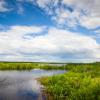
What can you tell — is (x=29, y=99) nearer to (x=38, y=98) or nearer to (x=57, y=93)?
(x=38, y=98)

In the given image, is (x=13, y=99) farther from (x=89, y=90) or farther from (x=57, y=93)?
(x=89, y=90)

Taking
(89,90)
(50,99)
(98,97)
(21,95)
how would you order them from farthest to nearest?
(21,95)
(50,99)
(89,90)
(98,97)

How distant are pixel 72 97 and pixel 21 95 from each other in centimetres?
853

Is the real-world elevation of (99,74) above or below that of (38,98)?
above

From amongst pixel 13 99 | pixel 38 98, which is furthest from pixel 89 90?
pixel 13 99

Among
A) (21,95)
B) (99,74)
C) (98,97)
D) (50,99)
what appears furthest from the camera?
(99,74)

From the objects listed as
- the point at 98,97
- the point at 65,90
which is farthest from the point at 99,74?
the point at 98,97

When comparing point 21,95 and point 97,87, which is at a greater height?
point 97,87

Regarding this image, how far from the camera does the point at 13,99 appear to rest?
76.8ft

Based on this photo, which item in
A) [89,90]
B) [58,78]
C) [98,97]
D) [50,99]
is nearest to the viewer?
[98,97]

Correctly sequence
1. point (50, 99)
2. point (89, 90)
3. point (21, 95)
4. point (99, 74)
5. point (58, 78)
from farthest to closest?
point (99, 74) → point (58, 78) → point (21, 95) → point (50, 99) → point (89, 90)

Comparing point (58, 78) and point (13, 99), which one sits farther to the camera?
point (58, 78)

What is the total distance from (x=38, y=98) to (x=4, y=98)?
3889 millimetres

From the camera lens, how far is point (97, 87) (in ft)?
→ 63.1
